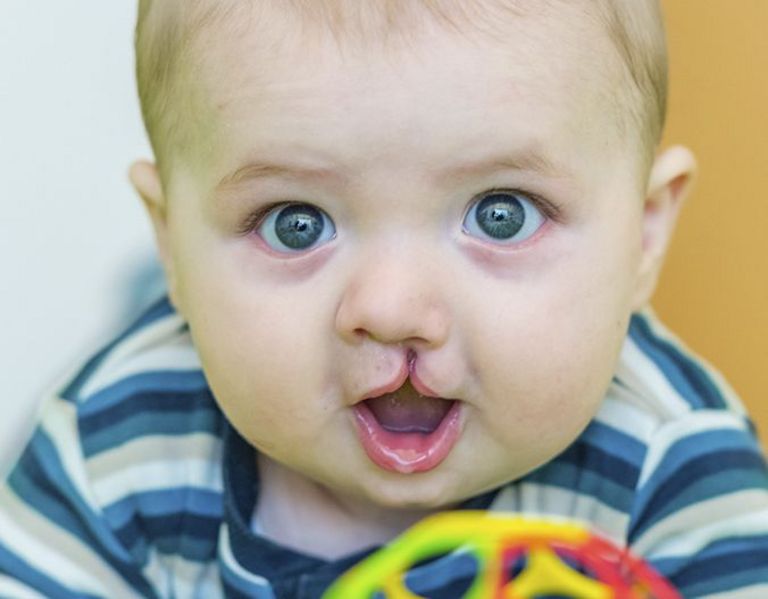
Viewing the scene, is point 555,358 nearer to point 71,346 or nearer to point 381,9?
point 381,9

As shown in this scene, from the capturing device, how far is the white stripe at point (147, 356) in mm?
933

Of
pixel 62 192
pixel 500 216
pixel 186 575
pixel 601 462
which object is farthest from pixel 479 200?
pixel 62 192

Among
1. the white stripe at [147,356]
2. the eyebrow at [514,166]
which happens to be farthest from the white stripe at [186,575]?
the eyebrow at [514,166]

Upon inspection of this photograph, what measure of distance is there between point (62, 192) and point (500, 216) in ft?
1.67

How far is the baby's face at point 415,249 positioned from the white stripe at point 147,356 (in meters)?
0.17

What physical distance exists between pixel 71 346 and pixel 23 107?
0.57 ft

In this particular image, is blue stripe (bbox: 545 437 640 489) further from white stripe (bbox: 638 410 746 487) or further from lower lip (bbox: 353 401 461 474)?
lower lip (bbox: 353 401 461 474)

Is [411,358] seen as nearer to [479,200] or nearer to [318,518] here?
[479,200]

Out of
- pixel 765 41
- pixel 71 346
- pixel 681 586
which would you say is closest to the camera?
pixel 681 586

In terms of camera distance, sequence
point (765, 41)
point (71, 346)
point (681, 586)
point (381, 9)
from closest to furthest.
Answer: point (381, 9) < point (681, 586) < point (765, 41) < point (71, 346)

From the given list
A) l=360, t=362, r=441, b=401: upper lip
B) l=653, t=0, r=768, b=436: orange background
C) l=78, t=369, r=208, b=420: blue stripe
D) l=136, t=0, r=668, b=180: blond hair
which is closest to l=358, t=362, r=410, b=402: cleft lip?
l=360, t=362, r=441, b=401: upper lip

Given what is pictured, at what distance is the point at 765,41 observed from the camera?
3.40 ft

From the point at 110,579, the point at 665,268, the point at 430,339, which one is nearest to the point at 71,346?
the point at 110,579

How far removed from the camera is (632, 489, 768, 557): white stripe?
817 millimetres
